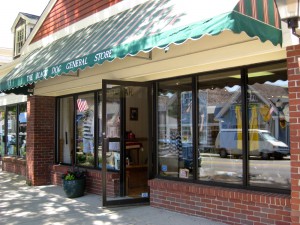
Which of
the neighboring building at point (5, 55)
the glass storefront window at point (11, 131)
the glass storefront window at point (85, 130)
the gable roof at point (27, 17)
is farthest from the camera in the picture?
the neighboring building at point (5, 55)

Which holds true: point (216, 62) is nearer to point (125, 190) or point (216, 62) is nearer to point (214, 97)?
point (214, 97)

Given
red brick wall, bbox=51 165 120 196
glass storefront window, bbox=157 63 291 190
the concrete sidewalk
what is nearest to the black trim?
glass storefront window, bbox=157 63 291 190

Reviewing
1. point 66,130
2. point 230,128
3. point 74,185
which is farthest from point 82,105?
point 230,128

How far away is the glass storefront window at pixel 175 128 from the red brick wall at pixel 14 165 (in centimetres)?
657

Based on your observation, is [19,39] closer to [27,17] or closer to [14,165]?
[27,17]

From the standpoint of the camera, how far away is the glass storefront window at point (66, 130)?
10297mm

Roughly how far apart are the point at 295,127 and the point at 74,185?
5.37 m

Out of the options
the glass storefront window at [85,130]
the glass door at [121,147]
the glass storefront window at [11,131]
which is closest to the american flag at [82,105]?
the glass storefront window at [85,130]

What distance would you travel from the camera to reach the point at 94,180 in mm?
8766

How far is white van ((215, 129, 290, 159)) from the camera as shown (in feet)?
18.4

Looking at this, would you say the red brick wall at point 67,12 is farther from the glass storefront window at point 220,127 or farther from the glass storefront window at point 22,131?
the glass storefront window at point 220,127

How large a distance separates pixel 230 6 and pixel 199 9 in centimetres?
79

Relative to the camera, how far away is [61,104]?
10.8 m

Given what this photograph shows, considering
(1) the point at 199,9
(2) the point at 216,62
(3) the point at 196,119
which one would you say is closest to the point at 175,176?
(3) the point at 196,119
